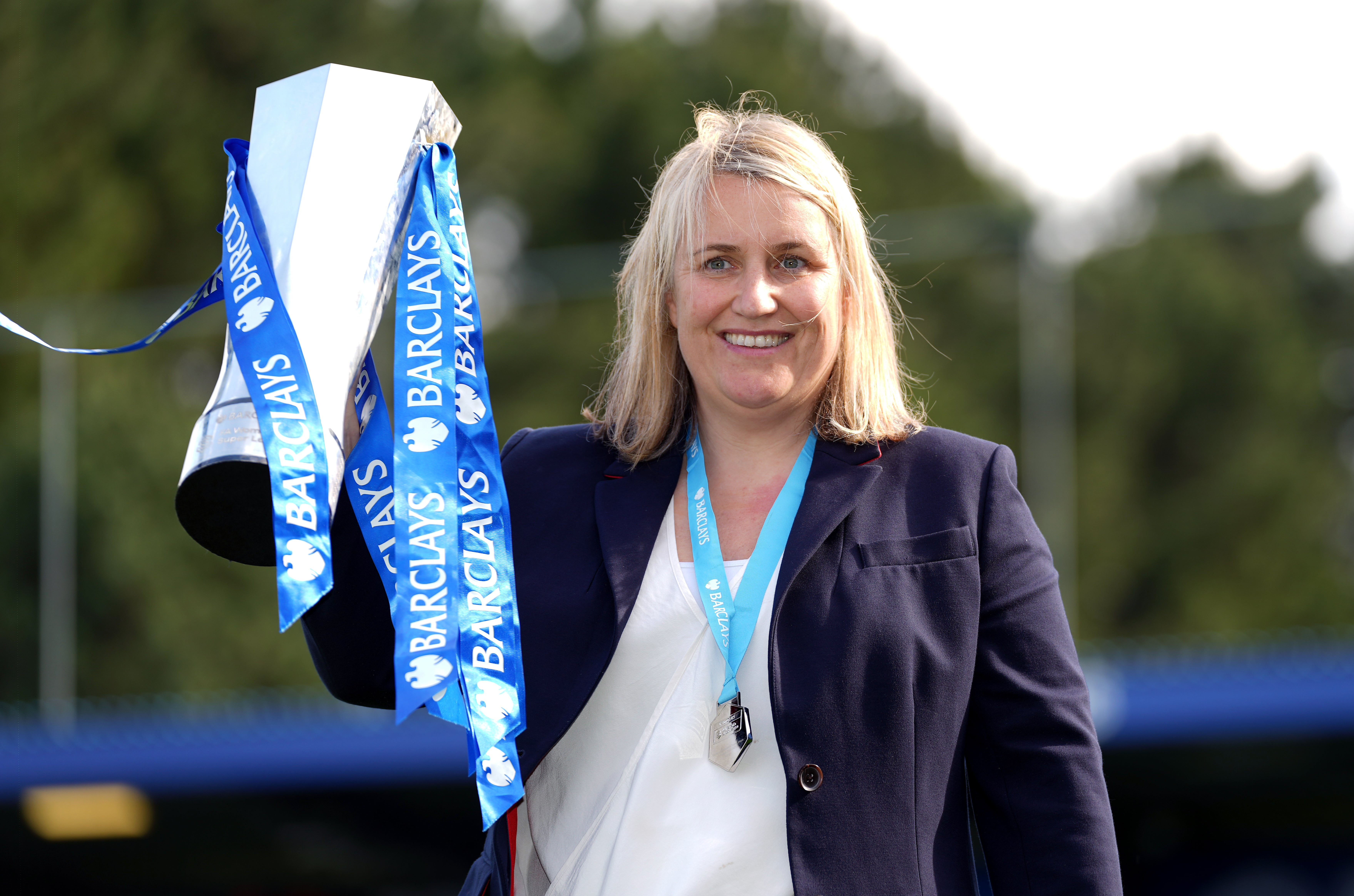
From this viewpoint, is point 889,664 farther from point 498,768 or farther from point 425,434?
point 425,434

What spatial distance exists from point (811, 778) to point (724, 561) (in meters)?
0.31

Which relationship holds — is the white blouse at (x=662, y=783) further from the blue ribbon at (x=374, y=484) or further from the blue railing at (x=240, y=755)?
the blue railing at (x=240, y=755)

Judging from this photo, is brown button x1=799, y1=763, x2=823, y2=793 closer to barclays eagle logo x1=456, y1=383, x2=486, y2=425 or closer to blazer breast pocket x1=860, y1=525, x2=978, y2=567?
blazer breast pocket x1=860, y1=525, x2=978, y2=567

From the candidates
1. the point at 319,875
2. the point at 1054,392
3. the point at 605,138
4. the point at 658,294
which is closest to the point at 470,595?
the point at 658,294

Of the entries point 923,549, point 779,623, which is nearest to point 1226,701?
point 923,549

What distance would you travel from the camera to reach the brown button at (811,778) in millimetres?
1692

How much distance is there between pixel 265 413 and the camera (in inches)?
64.4

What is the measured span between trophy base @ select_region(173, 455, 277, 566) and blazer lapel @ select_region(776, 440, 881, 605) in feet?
1.98

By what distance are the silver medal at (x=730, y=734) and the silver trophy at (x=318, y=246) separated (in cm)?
51

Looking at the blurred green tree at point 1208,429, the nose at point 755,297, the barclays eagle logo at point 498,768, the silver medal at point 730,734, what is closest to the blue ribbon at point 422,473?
the barclays eagle logo at point 498,768

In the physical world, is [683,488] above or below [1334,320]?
below

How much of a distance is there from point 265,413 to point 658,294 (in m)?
0.61

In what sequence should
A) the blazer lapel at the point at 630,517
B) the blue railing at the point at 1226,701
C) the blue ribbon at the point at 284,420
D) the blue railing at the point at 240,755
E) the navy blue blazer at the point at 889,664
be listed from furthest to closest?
the blue railing at the point at 240,755, the blue railing at the point at 1226,701, the blazer lapel at the point at 630,517, the navy blue blazer at the point at 889,664, the blue ribbon at the point at 284,420

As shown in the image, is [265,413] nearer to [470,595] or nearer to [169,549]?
[470,595]
